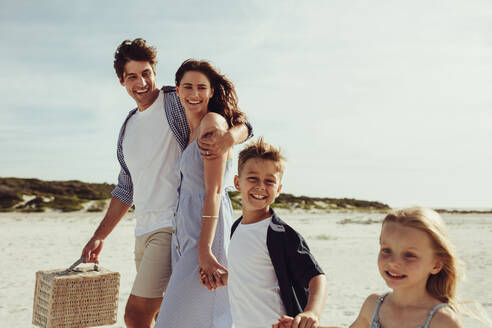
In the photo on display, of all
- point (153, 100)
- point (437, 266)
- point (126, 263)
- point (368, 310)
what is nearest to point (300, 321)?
point (368, 310)

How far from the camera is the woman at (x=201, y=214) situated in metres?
2.30

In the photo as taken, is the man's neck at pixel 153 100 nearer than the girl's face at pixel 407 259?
No

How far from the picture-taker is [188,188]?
2.48 m

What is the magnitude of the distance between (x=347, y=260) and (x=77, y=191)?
29.4 meters

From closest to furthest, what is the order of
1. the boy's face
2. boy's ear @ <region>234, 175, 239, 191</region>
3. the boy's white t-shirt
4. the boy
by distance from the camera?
the boy, the boy's white t-shirt, the boy's face, boy's ear @ <region>234, 175, 239, 191</region>

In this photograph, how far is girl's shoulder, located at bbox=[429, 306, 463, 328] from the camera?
165cm

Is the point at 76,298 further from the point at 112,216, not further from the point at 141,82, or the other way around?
the point at 141,82

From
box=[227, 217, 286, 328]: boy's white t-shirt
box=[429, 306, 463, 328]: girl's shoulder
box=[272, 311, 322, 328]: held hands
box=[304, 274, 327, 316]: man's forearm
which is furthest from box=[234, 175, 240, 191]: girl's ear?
box=[429, 306, 463, 328]: girl's shoulder

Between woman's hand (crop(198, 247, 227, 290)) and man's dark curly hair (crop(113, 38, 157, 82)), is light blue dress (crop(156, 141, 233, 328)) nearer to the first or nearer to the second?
woman's hand (crop(198, 247, 227, 290))

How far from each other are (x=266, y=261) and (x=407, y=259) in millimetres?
621

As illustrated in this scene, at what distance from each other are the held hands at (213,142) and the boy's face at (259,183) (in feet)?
0.46

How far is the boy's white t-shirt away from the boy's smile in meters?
0.07

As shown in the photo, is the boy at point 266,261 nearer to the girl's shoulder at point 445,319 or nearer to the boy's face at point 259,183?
the boy's face at point 259,183

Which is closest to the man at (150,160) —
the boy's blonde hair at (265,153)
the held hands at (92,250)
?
the boy's blonde hair at (265,153)
